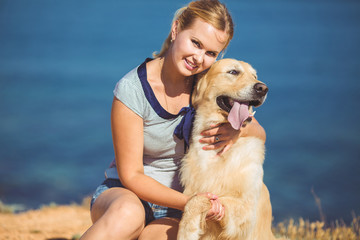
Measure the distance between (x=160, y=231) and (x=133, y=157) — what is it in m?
0.47

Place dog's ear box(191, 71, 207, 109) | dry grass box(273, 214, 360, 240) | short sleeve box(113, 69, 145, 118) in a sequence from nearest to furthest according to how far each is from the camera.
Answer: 1. short sleeve box(113, 69, 145, 118)
2. dog's ear box(191, 71, 207, 109)
3. dry grass box(273, 214, 360, 240)

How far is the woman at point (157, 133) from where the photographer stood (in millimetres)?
2189

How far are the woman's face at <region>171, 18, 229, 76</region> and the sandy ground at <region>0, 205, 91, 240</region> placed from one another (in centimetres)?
225

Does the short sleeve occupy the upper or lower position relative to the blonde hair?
lower

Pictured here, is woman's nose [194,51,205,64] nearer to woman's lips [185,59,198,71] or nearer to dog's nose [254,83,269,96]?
woman's lips [185,59,198,71]

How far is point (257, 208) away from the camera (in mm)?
2404

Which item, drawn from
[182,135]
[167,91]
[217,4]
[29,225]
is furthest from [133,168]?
[29,225]

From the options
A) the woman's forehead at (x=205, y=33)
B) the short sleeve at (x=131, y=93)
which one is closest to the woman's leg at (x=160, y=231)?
the short sleeve at (x=131, y=93)

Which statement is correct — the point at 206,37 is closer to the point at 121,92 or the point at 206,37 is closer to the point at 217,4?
the point at 217,4

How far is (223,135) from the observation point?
239 centimetres

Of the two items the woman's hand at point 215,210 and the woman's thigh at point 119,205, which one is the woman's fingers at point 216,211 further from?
the woman's thigh at point 119,205

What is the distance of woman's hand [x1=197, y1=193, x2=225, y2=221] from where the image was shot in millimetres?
2082

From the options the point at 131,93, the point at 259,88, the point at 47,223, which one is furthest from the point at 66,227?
the point at 259,88

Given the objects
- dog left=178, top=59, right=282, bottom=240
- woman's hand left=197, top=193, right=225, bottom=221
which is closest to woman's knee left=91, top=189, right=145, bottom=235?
dog left=178, top=59, right=282, bottom=240
